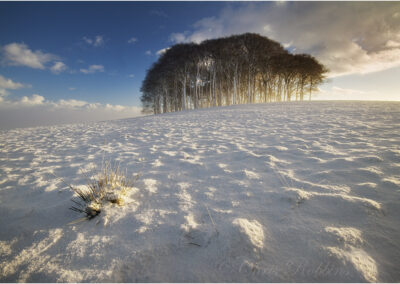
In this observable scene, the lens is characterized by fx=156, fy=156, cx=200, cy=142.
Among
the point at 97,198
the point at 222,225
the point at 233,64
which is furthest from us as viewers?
the point at 233,64

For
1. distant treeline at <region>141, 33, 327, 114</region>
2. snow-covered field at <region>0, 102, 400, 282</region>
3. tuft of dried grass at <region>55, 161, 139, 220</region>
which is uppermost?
distant treeline at <region>141, 33, 327, 114</region>

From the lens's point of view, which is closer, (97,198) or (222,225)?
(222,225)

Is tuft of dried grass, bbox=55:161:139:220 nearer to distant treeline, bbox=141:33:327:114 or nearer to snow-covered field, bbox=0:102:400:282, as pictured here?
snow-covered field, bbox=0:102:400:282

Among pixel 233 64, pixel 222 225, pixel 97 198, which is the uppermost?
pixel 233 64

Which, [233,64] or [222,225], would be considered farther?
[233,64]

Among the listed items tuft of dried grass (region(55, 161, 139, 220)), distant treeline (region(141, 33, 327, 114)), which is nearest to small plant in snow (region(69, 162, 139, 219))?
tuft of dried grass (region(55, 161, 139, 220))

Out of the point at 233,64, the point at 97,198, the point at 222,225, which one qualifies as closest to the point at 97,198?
the point at 97,198

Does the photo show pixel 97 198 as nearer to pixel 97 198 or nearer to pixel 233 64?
pixel 97 198

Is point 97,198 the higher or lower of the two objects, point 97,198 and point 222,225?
the higher

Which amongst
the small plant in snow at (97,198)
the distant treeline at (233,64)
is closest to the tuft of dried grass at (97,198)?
the small plant in snow at (97,198)

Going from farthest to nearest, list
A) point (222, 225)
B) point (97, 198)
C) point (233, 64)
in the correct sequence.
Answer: point (233, 64) < point (97, 198) < point (222, 225)

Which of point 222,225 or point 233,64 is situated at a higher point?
point 233,64

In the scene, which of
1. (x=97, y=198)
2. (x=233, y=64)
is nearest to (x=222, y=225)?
(x=97, y=198)

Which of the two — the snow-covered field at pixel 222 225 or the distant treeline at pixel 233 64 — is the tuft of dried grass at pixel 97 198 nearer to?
the snow-covered field at pixel 222 225
